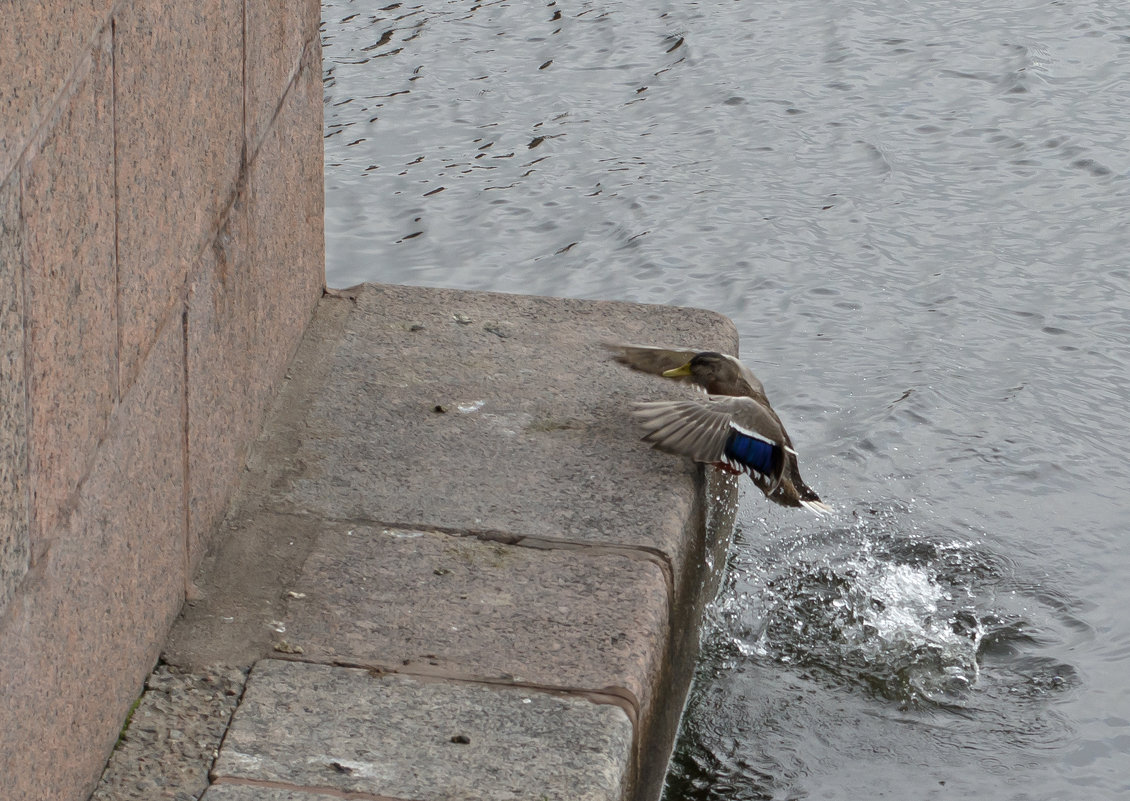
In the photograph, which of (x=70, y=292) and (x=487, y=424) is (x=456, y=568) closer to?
(x=487, y=424)

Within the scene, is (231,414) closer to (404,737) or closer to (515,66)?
(404,737)

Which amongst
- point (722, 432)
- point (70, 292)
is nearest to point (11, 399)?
point (70, 292)

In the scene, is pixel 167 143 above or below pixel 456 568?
above

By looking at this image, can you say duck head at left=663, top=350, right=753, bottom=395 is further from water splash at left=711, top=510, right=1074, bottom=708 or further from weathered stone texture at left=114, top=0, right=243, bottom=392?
weathered stone texture at left=114, top=0, right=243, bottom=392

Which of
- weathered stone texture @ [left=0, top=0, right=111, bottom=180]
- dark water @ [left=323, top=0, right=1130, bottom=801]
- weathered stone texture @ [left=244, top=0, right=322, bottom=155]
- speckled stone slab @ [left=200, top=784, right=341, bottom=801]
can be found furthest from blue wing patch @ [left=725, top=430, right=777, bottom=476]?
weathered stone texture @ [left=0, top=0, right=111, bottom=180]

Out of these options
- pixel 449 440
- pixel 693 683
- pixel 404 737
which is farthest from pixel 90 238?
pixel 693 683

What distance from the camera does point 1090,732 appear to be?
4.75 m

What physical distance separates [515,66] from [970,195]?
2.90m

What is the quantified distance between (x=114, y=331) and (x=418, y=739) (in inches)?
38.8

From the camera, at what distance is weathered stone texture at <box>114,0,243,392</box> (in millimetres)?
2807

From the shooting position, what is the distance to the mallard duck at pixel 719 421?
13.7 ft

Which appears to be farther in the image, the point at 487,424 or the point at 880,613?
the point at 880,613

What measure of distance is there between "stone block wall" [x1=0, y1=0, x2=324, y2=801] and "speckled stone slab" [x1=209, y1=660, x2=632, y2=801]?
0.30 meters

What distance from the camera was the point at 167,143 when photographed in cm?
307
